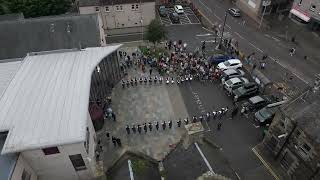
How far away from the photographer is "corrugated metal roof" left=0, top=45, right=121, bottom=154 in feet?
82.9

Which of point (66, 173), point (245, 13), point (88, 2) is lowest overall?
point (66, 173)

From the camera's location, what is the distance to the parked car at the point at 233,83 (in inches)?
1612

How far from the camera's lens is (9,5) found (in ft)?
170

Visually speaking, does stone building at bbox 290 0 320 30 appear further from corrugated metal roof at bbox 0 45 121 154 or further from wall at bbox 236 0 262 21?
corrugated metal roof at bbox 0 45 121 154

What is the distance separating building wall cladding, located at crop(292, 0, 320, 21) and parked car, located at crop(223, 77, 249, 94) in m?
24.7

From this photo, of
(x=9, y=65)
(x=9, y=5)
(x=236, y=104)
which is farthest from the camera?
(x=9, y=5)

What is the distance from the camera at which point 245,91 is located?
4019 cm

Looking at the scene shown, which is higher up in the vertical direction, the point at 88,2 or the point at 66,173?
the point at 88,2

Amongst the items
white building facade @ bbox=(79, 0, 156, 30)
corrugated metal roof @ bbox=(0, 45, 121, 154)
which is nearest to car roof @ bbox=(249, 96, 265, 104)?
corrugated metal roof @ bbox=(0, 45, 121, 154)

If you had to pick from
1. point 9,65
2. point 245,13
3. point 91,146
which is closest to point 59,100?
point 91,146

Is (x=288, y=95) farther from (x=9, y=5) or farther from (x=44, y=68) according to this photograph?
(x=9, y=5)

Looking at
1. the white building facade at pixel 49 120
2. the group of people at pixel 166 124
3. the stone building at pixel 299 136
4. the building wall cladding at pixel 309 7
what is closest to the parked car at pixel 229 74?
the group of people at pixel 166 124

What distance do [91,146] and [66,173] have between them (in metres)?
3.62

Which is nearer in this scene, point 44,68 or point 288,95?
point 44,68
